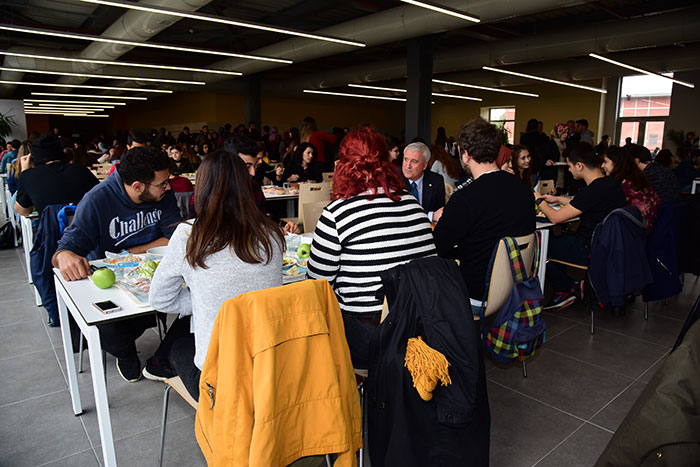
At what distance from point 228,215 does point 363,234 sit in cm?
48

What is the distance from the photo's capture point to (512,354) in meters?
2.13

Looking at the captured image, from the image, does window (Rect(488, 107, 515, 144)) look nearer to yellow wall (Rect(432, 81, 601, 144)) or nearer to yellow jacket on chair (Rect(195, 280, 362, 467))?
yellow wall (Rect(432, 81, 601, 144))

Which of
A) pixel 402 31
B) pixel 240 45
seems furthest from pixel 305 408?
pixel 240 45

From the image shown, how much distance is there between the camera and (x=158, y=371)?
1949 millimetres

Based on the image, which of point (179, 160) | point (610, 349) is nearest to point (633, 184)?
point (610, 349)

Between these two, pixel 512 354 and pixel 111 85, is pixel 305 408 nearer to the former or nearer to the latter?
pixel 512 354

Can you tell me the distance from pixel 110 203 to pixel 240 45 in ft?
31.1

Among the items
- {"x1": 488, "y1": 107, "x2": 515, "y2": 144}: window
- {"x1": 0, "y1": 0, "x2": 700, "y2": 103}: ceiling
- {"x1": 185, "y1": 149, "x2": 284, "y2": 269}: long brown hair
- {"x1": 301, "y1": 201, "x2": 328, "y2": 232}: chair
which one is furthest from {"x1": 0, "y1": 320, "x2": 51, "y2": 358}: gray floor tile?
{"x1": 488, "y1": 107, "x2": 515, "y2": 144}: window

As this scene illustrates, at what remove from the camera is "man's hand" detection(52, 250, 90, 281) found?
202 cm

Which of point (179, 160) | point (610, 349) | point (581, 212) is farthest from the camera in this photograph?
point (179, 160)

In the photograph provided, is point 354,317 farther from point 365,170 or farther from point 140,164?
point 140,164

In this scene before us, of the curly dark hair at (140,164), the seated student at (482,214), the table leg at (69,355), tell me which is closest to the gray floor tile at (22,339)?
the table leg at (69,355)

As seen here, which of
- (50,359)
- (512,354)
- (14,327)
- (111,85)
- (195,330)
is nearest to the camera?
(195,330)

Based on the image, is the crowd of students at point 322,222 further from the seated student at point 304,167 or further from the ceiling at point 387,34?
the ceiling at point 387,34
